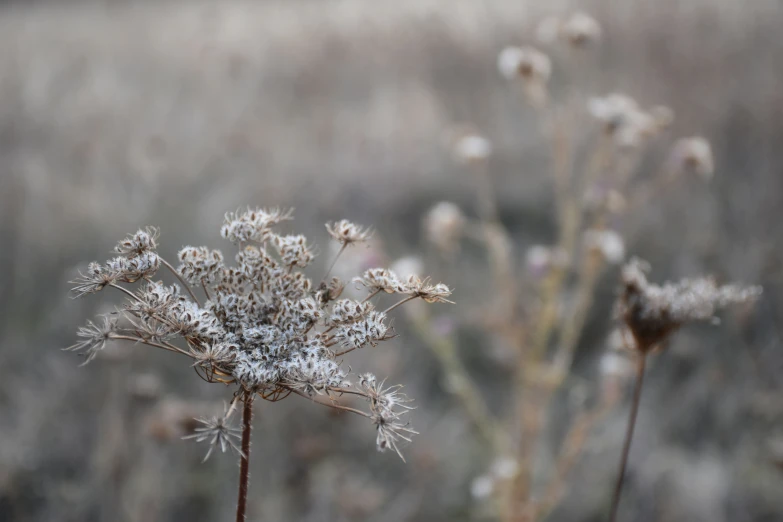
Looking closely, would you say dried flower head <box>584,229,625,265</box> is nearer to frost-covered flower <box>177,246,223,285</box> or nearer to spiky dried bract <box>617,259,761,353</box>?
spiky dried bract <box>617,259,761,353</box>

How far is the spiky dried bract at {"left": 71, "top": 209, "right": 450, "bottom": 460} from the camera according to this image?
0.99 m

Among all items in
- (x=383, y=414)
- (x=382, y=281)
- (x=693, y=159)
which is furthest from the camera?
(x=693, y=159)

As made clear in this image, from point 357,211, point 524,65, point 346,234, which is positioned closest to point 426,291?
point 346,234

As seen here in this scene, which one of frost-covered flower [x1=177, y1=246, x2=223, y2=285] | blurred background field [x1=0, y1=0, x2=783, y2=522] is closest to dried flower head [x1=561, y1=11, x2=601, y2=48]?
blurred background field [x1=0, y1=0, x2=783, y2=522]

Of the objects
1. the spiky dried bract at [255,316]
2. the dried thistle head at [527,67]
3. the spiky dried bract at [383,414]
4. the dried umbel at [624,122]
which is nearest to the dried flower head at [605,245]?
the dried umbel at [624,122]

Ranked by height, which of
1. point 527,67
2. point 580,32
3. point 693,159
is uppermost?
point 580,32

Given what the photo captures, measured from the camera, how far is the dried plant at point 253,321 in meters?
0.98

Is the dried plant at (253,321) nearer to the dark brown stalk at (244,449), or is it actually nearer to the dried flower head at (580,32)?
the dark brown stalk at (244,449)

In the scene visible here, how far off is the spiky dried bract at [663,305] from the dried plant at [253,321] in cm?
51

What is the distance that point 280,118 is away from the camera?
5281mm

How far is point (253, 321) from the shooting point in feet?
3.51

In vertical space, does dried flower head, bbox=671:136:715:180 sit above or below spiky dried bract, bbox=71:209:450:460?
above

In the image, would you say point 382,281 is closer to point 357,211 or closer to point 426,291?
point 426,291

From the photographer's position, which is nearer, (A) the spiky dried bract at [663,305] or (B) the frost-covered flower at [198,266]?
(B) the frost-covered flower at [198,266]
